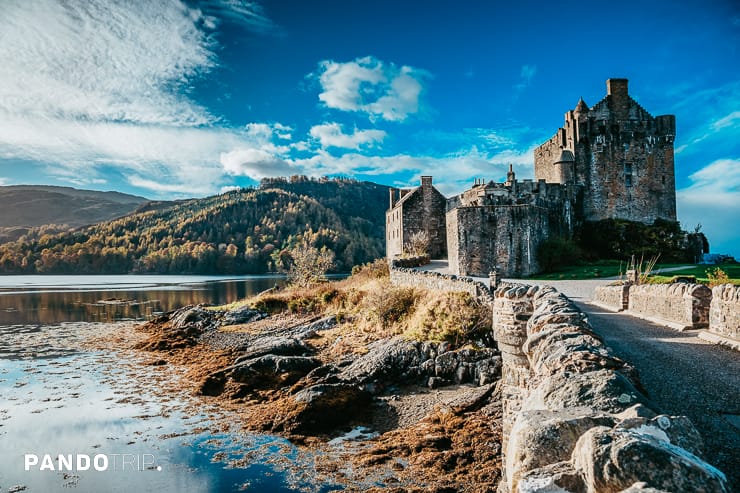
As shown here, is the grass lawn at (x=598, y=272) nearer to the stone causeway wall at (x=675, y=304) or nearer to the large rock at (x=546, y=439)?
the stone causeway wall at (x=675, y=304)

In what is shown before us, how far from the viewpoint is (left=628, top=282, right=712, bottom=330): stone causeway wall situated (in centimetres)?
1116

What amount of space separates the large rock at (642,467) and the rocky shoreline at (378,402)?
6725mm

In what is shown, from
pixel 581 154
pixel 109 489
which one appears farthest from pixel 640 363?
pixel 581 154

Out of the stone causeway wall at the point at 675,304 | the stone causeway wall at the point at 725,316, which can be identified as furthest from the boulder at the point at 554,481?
the stone causeway wall at the point at 675,304

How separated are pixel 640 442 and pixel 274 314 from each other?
3107cm

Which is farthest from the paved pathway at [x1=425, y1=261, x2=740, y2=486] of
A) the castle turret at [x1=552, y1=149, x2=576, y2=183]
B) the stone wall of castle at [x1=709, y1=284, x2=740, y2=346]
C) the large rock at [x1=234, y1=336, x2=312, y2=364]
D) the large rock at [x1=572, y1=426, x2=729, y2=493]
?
the castle turret at [x1=552, y1=149, x2=576, y2=183]

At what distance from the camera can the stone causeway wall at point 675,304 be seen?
11.2 m

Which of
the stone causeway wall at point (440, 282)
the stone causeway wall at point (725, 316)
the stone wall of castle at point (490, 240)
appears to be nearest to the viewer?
the stone causeway wall at point (725, 316)

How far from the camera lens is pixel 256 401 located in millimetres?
14367

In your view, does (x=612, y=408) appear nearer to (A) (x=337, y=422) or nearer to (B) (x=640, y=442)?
(B) (x=640, y=442)

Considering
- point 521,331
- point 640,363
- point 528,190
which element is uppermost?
point 528,190

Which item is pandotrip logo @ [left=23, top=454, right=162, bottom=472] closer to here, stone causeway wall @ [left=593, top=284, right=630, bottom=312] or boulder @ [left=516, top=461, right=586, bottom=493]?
boulder @ [left=516, top=461, right=586, bottom=493]

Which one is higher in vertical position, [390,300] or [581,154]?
[581,154]

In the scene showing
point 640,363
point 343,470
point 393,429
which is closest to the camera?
point 640,363
